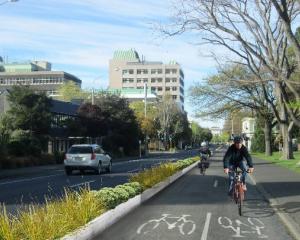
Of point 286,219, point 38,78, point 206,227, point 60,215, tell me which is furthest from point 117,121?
point 38,78

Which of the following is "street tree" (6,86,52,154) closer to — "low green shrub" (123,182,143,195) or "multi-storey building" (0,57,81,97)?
"low green shrub" (123,182,143,195)

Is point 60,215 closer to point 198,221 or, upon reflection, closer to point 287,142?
point 198,221

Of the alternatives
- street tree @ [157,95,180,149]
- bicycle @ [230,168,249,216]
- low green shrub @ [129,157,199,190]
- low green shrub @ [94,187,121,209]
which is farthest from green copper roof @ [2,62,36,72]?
low green shrub @ [94,187,121,209]

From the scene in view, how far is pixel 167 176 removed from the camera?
971 inches

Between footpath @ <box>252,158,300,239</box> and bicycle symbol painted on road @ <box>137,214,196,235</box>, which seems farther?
footpath @ <box>252,158,300,239</box>

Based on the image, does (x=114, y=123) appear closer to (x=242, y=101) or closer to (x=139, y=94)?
(x=242, y=101)

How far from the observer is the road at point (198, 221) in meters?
11.1

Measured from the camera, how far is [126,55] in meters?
193

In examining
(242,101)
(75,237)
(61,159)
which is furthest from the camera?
(242,101)

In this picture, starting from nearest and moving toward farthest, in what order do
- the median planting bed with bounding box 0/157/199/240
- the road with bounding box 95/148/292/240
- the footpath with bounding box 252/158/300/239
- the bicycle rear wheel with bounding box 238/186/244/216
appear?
the median planting bed with bounding box 0/157/199/240 < the road with bounding box 95/148/292/240 < the footpath with bounding box 252/158/300/239 < the bicycle rear wheel with bounding box 238/186/244/216

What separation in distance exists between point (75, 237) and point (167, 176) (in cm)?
1554

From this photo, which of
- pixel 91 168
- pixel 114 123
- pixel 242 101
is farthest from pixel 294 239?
pixel 114 123

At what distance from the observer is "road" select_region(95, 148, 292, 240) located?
11078mm

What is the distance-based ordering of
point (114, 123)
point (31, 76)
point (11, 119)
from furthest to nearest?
point (31, 76), point (114, 123), point (11, 119)
